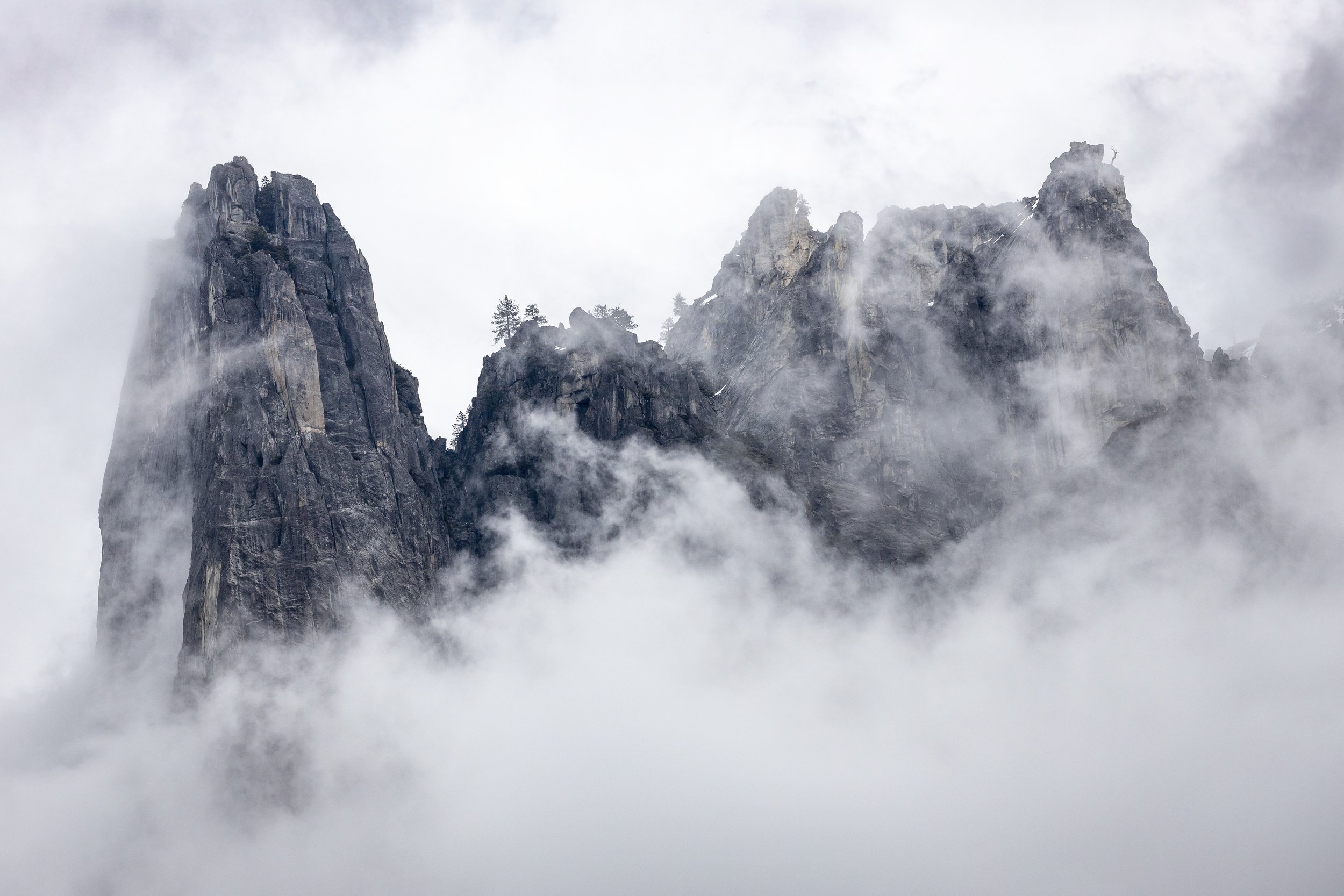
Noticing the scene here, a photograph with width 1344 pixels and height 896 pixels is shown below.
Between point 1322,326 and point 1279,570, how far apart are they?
25541 mm

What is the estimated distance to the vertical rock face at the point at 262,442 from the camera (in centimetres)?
9281

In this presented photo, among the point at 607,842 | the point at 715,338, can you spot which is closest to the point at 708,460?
the point at 715,338

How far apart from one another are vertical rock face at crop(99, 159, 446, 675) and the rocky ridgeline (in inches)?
8.6

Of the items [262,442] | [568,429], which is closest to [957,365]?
[568,429]

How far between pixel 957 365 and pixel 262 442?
59884 millimetres

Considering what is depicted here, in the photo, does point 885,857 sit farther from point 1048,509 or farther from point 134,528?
point 134,528

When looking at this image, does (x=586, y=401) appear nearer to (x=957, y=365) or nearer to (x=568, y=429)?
(x=568, y=429)

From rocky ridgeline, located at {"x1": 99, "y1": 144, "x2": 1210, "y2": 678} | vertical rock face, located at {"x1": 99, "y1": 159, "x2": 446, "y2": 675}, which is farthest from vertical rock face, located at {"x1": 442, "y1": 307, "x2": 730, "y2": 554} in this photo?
vertical rock face, located at {"x1": 99, "y1": 159, "x2": 446, "y2": 675}

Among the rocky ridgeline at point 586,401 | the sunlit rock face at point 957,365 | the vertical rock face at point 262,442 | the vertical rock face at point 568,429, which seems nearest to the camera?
the vertical rock face at point 262,442

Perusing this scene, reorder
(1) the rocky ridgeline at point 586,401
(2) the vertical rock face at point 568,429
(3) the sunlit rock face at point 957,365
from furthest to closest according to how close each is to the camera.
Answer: (3) the sunlit rock face at point 957,365 < (2) the vertical rock face at point 568,429 < (1) the rocky ridgeline at point 586,401

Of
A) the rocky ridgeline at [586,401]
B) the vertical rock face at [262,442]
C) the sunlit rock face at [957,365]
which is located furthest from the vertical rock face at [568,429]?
the sunlit rock face at [957,365]

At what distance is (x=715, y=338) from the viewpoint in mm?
131125

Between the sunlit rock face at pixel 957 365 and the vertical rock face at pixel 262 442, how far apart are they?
1287 inches

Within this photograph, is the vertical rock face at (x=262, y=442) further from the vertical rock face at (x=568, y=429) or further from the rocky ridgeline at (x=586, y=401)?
the vertical rock face at (x=568, y=429)
